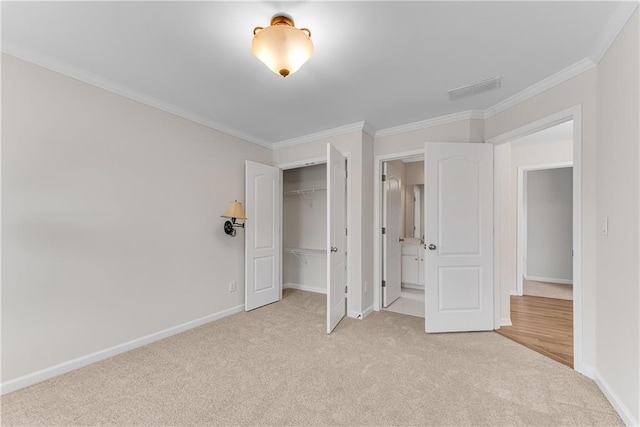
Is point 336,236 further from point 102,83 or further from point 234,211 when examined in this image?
point 102,83

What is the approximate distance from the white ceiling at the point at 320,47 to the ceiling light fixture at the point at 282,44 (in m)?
0.11

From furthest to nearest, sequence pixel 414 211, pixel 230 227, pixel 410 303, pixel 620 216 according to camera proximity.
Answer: pixel 414 211 → pixel 410 303 → pixel 230 227 → pixel 620 216

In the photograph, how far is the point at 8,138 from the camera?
1.95m

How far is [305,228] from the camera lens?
16.2 feet

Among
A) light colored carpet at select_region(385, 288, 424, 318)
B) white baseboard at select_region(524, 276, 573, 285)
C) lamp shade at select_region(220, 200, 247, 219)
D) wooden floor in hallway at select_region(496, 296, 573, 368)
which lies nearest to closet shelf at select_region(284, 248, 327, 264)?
light colored carpet at select_region(385, 288, 424, 318)

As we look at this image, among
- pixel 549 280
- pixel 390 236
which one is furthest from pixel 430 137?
pixel 549 280

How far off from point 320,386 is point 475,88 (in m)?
2.86

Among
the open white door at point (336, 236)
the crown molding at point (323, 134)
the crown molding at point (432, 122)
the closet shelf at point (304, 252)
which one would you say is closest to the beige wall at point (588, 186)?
the crown molding at point (432, 122)

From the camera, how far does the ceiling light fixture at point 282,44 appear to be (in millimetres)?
1545

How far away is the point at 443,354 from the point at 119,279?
3.02 metres

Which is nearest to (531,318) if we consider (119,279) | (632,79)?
(632,79)

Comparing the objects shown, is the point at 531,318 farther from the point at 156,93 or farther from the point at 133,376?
the point at 156,93

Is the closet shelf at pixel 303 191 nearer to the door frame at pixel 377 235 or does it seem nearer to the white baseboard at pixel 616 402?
the door frame at pixel 377 235

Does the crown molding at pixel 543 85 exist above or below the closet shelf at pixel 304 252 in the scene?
above
